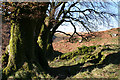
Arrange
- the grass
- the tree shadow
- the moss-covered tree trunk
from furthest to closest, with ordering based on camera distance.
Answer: the tree shadow, the grass, the moss-covered tree trunk

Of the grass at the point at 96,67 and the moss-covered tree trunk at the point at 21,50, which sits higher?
the moss-covered tree trunk at the point at 21,50

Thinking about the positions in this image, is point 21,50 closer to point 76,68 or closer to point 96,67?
point 76,68

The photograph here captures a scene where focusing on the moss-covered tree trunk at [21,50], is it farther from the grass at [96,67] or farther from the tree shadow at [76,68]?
the grass at [96,67]

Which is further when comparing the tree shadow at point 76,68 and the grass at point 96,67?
the tree shadow at point 76,68

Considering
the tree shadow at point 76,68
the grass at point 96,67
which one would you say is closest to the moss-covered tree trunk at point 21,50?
the tree shadow at point 76,68

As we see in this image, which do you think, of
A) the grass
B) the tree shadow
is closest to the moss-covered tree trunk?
the tree shadow

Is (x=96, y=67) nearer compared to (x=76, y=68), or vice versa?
(x=96, y=67)

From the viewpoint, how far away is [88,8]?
11.4 meters

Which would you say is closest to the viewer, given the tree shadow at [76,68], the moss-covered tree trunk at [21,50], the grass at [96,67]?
the moss-covered tree trunk at [21,50]

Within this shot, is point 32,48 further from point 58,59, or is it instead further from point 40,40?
point 58,59

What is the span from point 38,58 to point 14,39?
6.95 ft

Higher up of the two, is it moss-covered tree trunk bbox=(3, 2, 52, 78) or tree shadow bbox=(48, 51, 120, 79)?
moss-covered tree trunk bbox=(3, 2, 52, 78)

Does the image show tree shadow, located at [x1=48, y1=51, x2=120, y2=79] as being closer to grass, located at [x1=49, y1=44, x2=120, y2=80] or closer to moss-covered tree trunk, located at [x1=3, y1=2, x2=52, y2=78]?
grass, located at [x1=49, y1=44, x2=120, y2=80]

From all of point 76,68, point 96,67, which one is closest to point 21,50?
point 76,68
